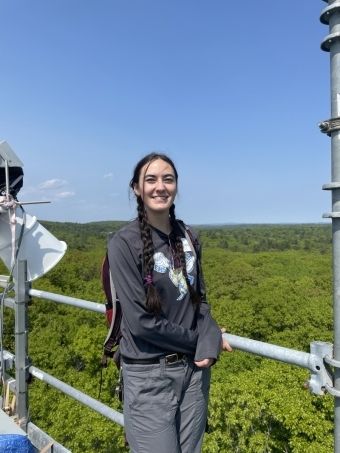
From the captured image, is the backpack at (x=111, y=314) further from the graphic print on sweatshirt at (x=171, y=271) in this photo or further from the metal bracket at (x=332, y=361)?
the metal bracket at (x=332, y=361)

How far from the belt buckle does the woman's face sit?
2.35 feet

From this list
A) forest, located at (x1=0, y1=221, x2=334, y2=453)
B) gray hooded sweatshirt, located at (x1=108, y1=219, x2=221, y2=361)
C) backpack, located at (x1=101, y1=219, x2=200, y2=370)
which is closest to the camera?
gray hooded sweatshirt, located at (x1=108, y1=219, x2=221, y2=361)

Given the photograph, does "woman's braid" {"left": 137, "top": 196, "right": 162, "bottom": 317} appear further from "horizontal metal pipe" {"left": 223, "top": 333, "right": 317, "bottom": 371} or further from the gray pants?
"horizontal metal pipe" {"left": 223, "top": 333, "right": 317, "bottom": 371}

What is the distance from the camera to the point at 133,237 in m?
1.87

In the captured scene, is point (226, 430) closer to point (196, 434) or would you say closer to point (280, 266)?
point (196, 434)

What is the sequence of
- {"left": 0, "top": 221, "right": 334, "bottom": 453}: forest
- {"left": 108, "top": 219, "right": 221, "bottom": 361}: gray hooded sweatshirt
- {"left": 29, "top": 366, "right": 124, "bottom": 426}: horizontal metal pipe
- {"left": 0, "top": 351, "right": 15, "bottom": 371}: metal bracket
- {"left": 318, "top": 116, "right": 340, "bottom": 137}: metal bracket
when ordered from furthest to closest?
{"left": 0, "top": 221, "right": 334, "bottom": 453}: forest < {"left": 0, "top": 351, "right": 15, "bottom": 371}: metal bracket < {"left": 29, "top": 366, "right": 124, "bottom": 426}: horizontal metal pipe < {"left": 108, "top": 219, "right": 221, "bottom": 361}: gray hooded sweatshirt < {"left": 318, "top": 116, "right": 340, "bottom": 137}: metal bracket

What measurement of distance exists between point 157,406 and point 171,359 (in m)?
0.22

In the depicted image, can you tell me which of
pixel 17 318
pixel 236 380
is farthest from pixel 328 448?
pixel 17 318

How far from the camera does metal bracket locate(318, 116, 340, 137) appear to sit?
1.34m

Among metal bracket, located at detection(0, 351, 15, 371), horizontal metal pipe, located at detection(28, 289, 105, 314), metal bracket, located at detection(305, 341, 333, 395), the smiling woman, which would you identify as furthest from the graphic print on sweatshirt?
metal bracket, located at detection(0, 351, 15, 371)

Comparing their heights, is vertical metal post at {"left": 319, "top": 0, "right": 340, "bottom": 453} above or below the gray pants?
above

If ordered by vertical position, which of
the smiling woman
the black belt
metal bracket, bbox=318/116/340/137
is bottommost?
the black belt

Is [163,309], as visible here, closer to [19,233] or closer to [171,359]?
[171,359]

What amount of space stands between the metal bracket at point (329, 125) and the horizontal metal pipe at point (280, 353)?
0.81 m
